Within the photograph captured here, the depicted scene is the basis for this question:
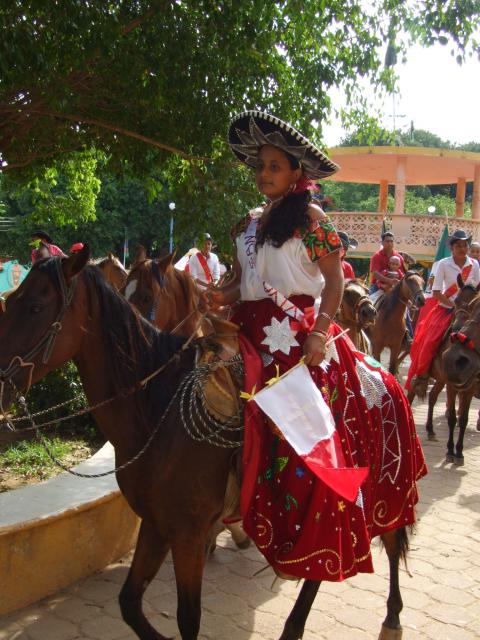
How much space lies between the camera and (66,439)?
7016 mm

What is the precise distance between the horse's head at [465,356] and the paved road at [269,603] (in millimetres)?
1658

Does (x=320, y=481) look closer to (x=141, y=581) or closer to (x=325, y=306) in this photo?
(x=325, y=306)

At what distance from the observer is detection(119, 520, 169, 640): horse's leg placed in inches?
130

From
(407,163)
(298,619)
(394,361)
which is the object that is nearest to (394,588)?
(298,619)

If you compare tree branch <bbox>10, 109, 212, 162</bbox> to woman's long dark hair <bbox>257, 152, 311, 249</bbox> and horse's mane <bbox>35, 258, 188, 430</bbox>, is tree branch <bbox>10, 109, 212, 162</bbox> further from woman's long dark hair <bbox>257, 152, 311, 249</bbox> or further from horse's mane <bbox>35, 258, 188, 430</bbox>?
horse's mane <bbox>35, 258, 188, 430</bbox>

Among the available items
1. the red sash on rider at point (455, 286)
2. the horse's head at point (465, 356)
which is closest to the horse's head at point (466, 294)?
the red sash on rider at point (455, 286)

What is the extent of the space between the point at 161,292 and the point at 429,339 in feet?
13.8

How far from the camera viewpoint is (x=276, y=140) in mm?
3369

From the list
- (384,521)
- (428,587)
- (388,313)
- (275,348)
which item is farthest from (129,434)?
(388,313)

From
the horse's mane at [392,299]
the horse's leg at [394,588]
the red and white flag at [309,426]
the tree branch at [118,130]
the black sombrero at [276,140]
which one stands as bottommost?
the horse's leg at [394,588]

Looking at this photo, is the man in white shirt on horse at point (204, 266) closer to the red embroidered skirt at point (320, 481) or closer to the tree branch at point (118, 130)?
the tree branch at point (118, 130)

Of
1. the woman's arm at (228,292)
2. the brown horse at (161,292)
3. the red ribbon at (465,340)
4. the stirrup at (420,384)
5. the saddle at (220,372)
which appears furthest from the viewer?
the stirrup at (420,384)

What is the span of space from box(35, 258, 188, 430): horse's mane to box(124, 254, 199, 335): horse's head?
2.53 meters

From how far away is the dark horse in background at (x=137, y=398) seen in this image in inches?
117
